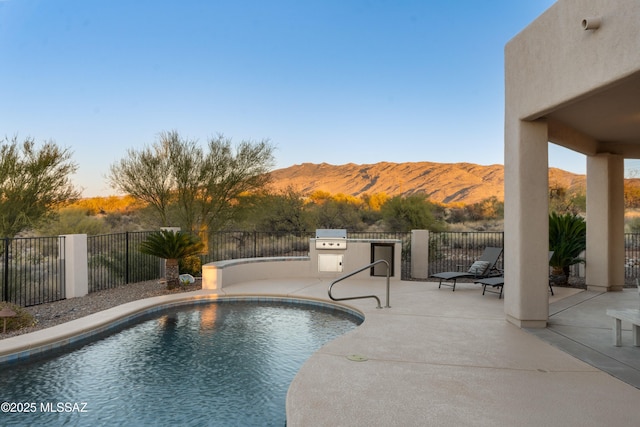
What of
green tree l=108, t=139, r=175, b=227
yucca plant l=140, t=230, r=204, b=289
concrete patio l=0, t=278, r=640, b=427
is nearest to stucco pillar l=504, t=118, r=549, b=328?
concrete patio l=0, t=278, r=640, b=427

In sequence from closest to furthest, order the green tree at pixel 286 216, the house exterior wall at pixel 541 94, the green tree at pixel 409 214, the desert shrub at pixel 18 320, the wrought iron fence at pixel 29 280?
the house exterior wall at pixel 541 94 → the desert shrub at pixel 18 320 → the wrought iron fence at pixel 29 280 → the green tree at pixel 286 216 → the green tree at pixel 409 214

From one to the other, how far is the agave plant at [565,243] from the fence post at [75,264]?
35.8 ft

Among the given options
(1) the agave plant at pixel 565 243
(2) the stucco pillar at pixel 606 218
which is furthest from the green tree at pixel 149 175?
(2) the stucco pillar at pixel 606 218

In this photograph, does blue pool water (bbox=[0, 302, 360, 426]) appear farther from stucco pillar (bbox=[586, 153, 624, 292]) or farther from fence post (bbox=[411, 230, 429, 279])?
stucco pillar (bbox=[586, 153, 624, 292])

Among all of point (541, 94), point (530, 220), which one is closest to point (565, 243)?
point (530, 220)

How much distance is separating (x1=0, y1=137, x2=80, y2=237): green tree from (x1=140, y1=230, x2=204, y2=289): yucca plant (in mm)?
→ 5460

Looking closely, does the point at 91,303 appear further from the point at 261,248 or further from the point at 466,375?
the point at 261,248

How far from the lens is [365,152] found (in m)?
40.7

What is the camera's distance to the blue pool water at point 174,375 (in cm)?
407

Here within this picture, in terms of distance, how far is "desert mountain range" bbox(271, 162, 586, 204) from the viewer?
49500 millimetres

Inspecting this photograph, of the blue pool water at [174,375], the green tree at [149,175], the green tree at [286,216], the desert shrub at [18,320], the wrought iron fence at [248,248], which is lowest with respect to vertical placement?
the blue pool water at [174,375]

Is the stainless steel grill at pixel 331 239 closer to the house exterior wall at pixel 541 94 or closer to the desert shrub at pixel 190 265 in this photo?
the desert shrub at pixel 190 265

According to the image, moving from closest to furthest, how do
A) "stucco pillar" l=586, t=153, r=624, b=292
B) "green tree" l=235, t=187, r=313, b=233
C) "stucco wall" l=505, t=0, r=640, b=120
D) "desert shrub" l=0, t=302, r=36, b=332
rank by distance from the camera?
"stucco wall" l=505, t=0, r=640, b=120 → "desert shrub" l=0, t=302, r=36, b=332 → "stucco pillar" l=586, t=153, r=624, b=292 → "green tree" l=235, t=187, r=313, b=233

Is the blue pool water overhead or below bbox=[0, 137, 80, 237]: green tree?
below
